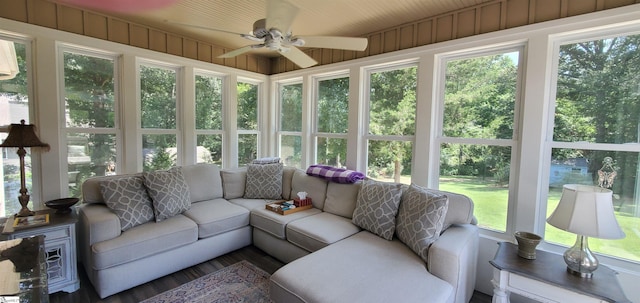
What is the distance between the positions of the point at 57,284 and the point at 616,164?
4.54 metres

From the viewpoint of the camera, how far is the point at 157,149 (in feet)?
11.8

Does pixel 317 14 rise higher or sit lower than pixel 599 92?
higher

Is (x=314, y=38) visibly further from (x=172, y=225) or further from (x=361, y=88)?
(x=172, y=225)

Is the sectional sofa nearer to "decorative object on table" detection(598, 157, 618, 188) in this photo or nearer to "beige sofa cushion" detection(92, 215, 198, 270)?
"beige sofa cushion" detection(92, 215, 198, 270)

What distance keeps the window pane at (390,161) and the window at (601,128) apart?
1.32 metres

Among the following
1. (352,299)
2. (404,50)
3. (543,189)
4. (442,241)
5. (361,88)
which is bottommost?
(352,299)

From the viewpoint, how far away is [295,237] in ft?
8.78

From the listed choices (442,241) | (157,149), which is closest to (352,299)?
(442,241)

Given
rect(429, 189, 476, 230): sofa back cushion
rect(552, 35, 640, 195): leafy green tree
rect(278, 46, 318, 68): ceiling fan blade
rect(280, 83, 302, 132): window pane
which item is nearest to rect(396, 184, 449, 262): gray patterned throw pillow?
rect(429, 189, 476, 230): sofa back cushion

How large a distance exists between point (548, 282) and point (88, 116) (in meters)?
4.39

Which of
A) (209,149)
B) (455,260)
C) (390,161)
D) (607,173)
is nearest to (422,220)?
(455,260)

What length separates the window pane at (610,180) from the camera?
202 cm

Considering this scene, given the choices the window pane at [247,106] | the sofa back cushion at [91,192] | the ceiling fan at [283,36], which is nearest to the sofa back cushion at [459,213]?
the ceiling fan at [283,36]

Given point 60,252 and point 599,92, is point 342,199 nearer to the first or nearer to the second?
point 599,92
